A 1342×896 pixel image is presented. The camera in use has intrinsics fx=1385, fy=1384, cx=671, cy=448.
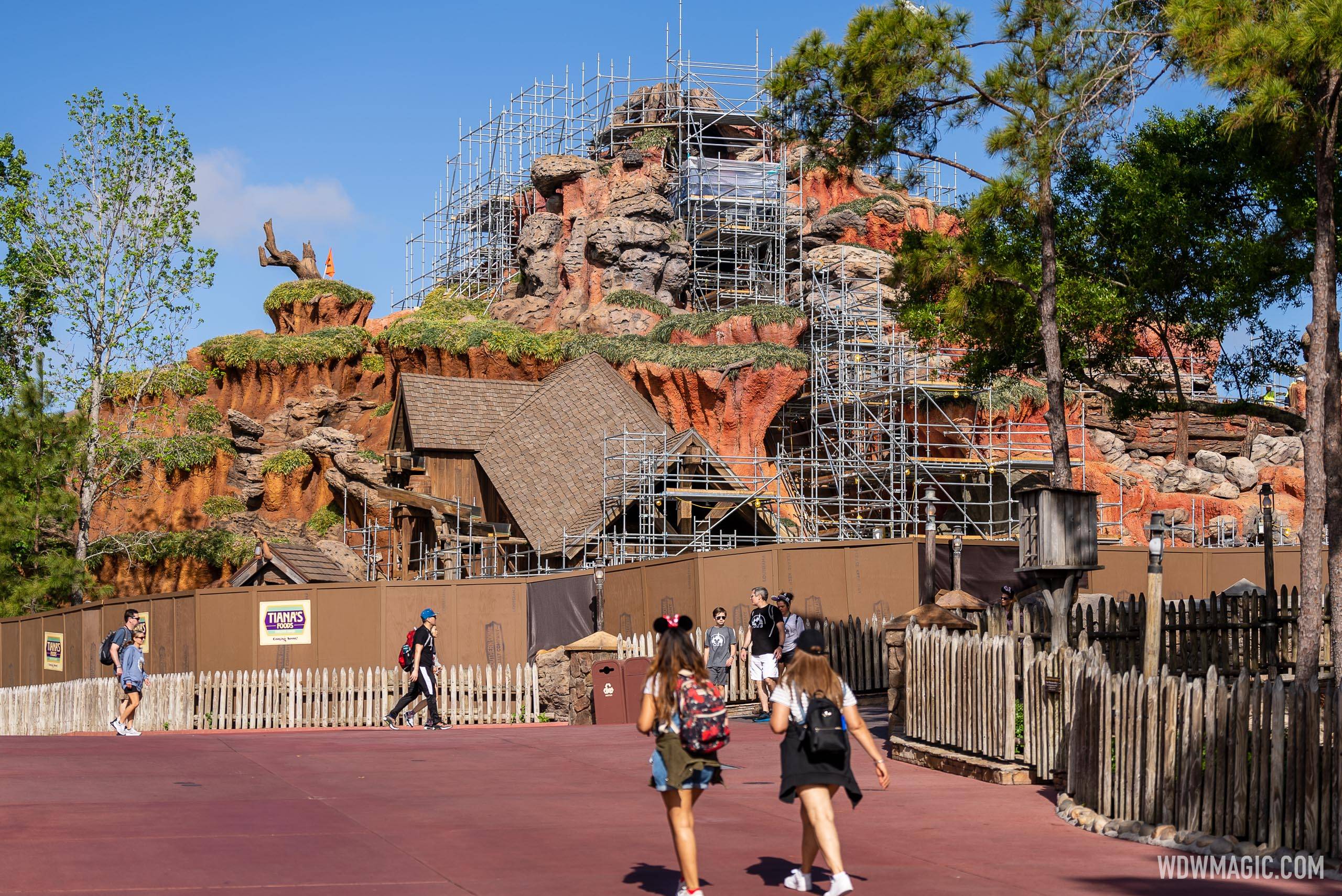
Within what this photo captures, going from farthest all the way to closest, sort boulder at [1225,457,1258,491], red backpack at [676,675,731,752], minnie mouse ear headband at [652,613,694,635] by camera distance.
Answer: boulder at [1225,457,1258,491] < minnie mouse ear headband at [652,613,694,635] < red backpack at [676,675,731,752]

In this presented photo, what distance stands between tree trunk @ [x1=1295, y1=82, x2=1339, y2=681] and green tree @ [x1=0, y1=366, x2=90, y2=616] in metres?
28.3

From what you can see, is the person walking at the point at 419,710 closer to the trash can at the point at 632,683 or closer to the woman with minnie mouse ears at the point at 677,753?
the trash can at the point at 632,683

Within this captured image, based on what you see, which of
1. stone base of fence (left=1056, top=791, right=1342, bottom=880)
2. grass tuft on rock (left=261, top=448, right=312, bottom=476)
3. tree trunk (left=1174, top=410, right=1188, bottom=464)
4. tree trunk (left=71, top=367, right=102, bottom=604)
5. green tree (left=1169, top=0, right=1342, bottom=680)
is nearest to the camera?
stone base of fence (left=1056, top=791, right=1342, bottom=880)

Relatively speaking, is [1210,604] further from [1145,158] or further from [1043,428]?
[1043,428]

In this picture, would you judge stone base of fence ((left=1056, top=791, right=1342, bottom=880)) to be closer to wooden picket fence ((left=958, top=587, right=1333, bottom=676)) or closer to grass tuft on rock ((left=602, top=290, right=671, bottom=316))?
wooden picket fence ((left=958, top=587, right=1333, bottom=676))

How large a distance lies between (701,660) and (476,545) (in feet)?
101

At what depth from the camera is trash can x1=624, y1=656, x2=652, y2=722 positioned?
795 inches

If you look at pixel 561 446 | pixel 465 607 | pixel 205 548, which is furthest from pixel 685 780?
pixel 205 548

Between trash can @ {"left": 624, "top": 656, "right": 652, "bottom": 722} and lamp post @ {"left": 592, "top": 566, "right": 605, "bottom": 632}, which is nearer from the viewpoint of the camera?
trash can @ {"left": 624, "top": 656, "right": 652, "bottom": 722}

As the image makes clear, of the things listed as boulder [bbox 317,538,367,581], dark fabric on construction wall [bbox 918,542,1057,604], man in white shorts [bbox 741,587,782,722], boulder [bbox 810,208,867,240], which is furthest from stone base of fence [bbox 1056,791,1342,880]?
boulder [bbox 810,208,867,240]

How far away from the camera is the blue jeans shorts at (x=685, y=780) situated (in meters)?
7.76

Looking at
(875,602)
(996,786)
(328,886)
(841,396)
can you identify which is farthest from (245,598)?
(841,396)

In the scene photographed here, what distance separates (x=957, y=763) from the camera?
43.9 ft

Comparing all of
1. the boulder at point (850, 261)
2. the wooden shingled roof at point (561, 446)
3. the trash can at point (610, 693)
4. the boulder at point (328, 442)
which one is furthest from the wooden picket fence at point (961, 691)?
the boulder at point (850, 261)
